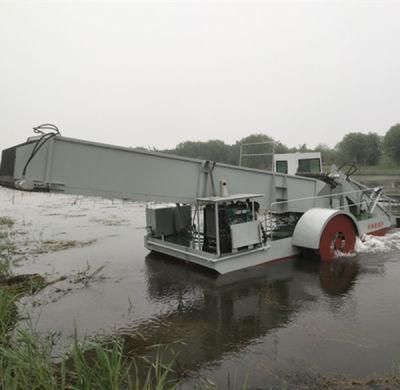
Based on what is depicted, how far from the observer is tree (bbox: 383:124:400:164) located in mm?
54656

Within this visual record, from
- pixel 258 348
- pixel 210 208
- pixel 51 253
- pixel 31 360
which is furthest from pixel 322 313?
pixel 51 253

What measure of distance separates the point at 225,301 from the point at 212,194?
1981mm

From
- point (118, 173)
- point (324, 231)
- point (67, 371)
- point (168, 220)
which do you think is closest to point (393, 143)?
point (324, 231)

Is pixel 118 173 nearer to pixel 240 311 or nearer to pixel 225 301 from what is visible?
pixel 225 301

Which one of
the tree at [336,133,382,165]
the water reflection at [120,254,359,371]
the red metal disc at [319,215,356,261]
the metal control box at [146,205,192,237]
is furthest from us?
the tree at [336,133,382,165]

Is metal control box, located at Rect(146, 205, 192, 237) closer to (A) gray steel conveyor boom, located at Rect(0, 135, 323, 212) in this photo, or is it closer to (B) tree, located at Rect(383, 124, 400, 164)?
(A) gray steel conveyor boom, located at Rect(0, 135, 323, 212)

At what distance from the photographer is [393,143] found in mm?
55125

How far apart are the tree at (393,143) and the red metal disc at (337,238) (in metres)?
54.4

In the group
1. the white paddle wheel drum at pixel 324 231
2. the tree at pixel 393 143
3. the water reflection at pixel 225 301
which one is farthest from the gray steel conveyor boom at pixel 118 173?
the tree at pixel 393 143

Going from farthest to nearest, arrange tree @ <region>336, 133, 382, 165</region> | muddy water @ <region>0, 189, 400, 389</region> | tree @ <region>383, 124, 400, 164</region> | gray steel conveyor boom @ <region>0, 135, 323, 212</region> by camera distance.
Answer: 1. tree @ <region>336, 133, 382, 165</region>
2. tree @ <region>383, 124, 400, 164</region>
3. gray steel conveyor boom @ <region>0, 135, 323, 212</region>
4. muddy water @ <region>0, 189, 400, 389</region>

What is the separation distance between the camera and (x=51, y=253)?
29.8 feet

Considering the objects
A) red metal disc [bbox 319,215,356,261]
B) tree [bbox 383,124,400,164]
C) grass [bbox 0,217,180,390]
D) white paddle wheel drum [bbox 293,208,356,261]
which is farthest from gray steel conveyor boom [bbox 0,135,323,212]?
tree [bbox 383,124,400,164]

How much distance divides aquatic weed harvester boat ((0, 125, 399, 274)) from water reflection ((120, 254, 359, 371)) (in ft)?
1.15

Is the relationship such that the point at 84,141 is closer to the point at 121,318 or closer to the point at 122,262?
the point at 121,318
